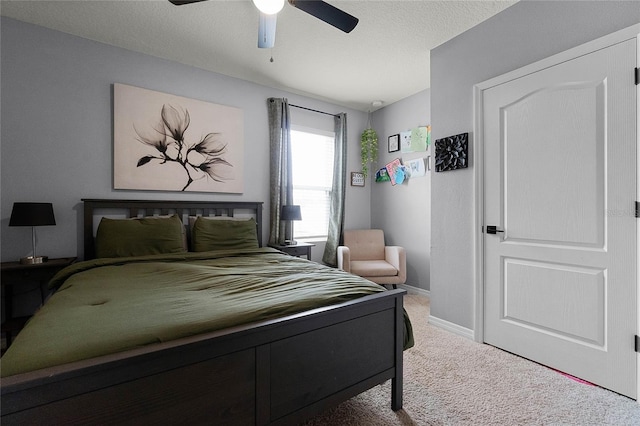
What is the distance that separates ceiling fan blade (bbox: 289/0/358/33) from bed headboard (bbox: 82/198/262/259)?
7.10 feet

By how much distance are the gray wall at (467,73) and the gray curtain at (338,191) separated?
150 centimetres

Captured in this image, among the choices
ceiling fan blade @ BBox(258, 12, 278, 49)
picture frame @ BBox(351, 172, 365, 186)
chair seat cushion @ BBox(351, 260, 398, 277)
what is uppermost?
ceiling fan blade @ BBox(258, 12, 278, 49)

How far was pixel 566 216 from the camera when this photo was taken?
6.47 feet

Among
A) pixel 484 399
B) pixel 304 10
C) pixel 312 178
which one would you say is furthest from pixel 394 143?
pixel 484 399

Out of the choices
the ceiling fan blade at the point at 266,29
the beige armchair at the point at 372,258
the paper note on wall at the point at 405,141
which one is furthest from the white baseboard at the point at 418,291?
the ceiling fan blade at the point at 266,29

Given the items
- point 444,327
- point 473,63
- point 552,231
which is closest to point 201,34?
point 473,63

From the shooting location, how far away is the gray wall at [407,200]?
149 inches

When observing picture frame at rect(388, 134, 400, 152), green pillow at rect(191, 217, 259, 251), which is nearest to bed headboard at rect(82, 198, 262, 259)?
green pillow at rect(191, 217, 259, 251)

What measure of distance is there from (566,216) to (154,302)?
2.51m

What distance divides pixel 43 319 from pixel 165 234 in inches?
62.1

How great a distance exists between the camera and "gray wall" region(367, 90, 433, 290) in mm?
3791

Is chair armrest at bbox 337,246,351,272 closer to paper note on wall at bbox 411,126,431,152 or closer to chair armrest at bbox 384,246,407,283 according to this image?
chair armrest at bbox 384,246,407,283

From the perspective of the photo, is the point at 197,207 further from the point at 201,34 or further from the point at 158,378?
the point at 158,378

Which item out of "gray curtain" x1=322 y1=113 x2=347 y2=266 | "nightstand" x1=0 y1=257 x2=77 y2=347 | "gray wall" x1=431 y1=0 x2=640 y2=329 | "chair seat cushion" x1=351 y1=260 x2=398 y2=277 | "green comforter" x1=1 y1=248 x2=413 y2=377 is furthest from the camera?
"gray curtain" x1=322 y1=113 x2=347 y2=266
